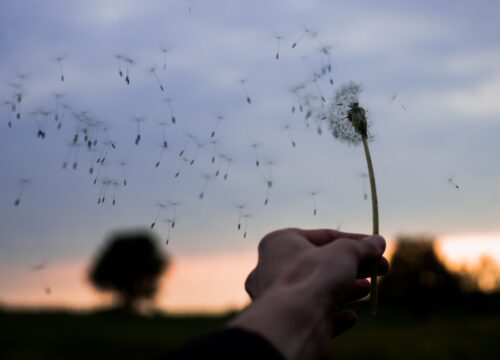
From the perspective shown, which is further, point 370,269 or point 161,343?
point 161,343

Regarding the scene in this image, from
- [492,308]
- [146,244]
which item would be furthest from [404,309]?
[146,244]

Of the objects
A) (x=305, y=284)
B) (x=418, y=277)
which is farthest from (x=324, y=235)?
(x=418, y=277)

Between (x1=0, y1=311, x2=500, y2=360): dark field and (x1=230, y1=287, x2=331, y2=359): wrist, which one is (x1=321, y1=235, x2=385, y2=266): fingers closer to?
(x1=230, y1=287, x2=331, y2=359): wrist

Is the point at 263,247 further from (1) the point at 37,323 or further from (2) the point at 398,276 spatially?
(2) the point at 398,276

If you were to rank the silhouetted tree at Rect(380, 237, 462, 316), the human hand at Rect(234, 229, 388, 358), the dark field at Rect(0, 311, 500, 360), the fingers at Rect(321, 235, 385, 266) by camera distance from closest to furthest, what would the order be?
1. the human hand at Rect(234, 229, 388, 358)
2. the fingers at Rect(321, 235, 385, 266)
3. the dark field at Rect(0, 311, 500, 360)
4. the silhouetted tree at Rect(380, 237, 462, 316)

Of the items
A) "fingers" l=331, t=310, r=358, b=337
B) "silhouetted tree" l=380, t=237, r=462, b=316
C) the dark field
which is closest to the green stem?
"fingers" l=331, t=310, r=358, b=337

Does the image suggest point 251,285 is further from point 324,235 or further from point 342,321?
point 342,321
